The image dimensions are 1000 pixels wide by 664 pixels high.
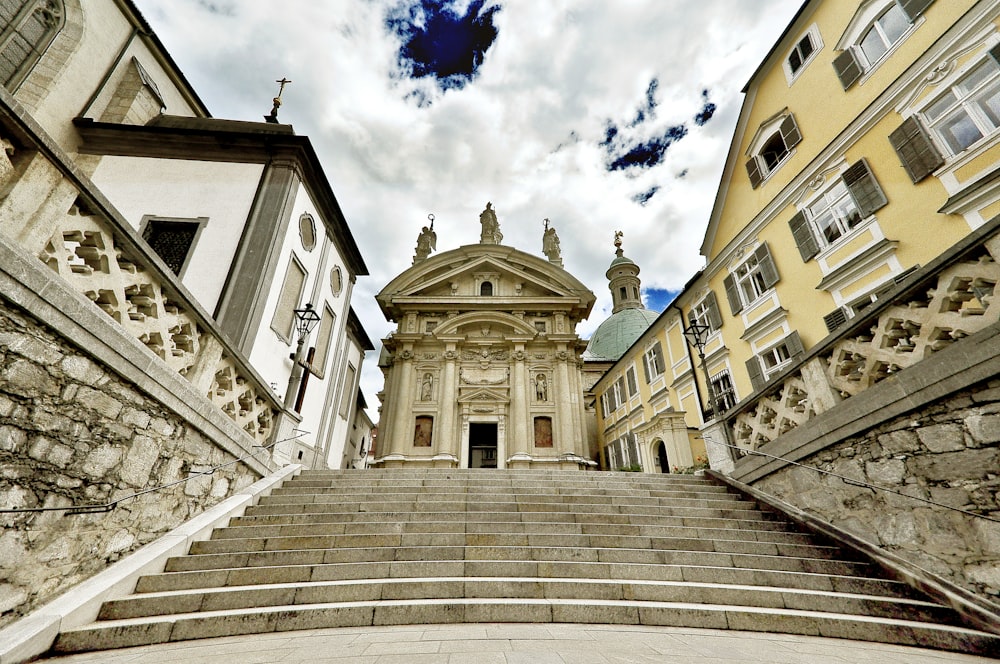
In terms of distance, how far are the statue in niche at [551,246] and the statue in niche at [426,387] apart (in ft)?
40.9

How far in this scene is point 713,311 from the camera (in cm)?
1388

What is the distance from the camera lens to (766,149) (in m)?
12.1

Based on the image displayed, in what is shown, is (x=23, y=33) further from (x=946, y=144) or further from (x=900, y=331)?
(x=946, y=144)

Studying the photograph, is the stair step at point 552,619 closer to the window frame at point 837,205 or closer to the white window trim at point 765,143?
the window frame at point 837,205

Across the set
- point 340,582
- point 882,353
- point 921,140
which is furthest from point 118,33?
point 921,140

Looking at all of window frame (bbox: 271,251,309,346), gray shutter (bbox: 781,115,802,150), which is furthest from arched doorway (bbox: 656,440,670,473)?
window frame (bbox: 271,251,309,346)

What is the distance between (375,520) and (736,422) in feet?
22.6

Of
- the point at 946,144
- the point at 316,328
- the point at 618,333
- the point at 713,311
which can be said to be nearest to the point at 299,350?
the point at 316,328

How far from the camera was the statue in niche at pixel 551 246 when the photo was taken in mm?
27880

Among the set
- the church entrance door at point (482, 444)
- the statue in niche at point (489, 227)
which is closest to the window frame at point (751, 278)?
the church entrance door at point (482, 444)

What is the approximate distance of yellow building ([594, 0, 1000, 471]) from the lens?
708cm

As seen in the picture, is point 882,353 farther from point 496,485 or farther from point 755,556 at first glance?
point 496,485

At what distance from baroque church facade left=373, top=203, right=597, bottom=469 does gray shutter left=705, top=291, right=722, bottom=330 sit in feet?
27.7

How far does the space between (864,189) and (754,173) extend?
380 centimetres
